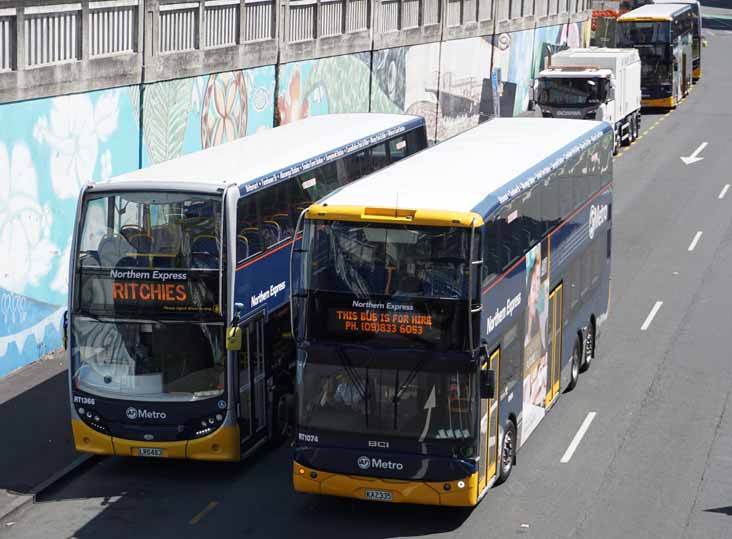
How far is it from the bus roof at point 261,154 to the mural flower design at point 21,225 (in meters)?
3.81

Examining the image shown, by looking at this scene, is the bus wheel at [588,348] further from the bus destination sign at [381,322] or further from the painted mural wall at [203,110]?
the painted mural wall at [203,110]

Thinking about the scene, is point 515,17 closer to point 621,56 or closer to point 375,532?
point 621,56

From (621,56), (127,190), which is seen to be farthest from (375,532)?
(621,56)

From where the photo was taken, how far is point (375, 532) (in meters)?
15.8

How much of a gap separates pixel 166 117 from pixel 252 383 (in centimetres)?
994

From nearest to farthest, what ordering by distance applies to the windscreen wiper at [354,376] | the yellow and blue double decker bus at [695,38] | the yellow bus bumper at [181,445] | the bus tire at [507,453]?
the windscreen wiper at [354,376] < the bus tire at [507,453] < the yellow bus bumper at [181,445] < the yellow and blue double decker bus at [695,38]

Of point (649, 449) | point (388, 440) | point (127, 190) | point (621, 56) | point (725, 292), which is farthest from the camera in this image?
point (621, 56)

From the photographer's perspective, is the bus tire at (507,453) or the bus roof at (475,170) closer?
the bus roof at (475,170)

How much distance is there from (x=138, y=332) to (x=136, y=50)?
972cm

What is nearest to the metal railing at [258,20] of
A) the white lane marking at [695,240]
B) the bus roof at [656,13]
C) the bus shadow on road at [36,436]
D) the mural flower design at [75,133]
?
the mural flower design at [75,133]

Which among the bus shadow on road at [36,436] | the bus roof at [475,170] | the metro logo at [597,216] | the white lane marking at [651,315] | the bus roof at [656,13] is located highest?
the bus roof at [656,13]

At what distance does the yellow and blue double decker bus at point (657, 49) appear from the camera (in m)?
55.1

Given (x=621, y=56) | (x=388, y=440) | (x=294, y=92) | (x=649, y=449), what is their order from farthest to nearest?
(x=621, y=56)
(x=294, y=92)
(x=649, y=449)
(x=388, y=440)

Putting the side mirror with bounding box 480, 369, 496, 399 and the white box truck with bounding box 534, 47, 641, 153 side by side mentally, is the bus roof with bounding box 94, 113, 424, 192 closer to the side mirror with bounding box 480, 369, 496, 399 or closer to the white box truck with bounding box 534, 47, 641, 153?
the side mirror with bounding box 480, 369, 496, 399
